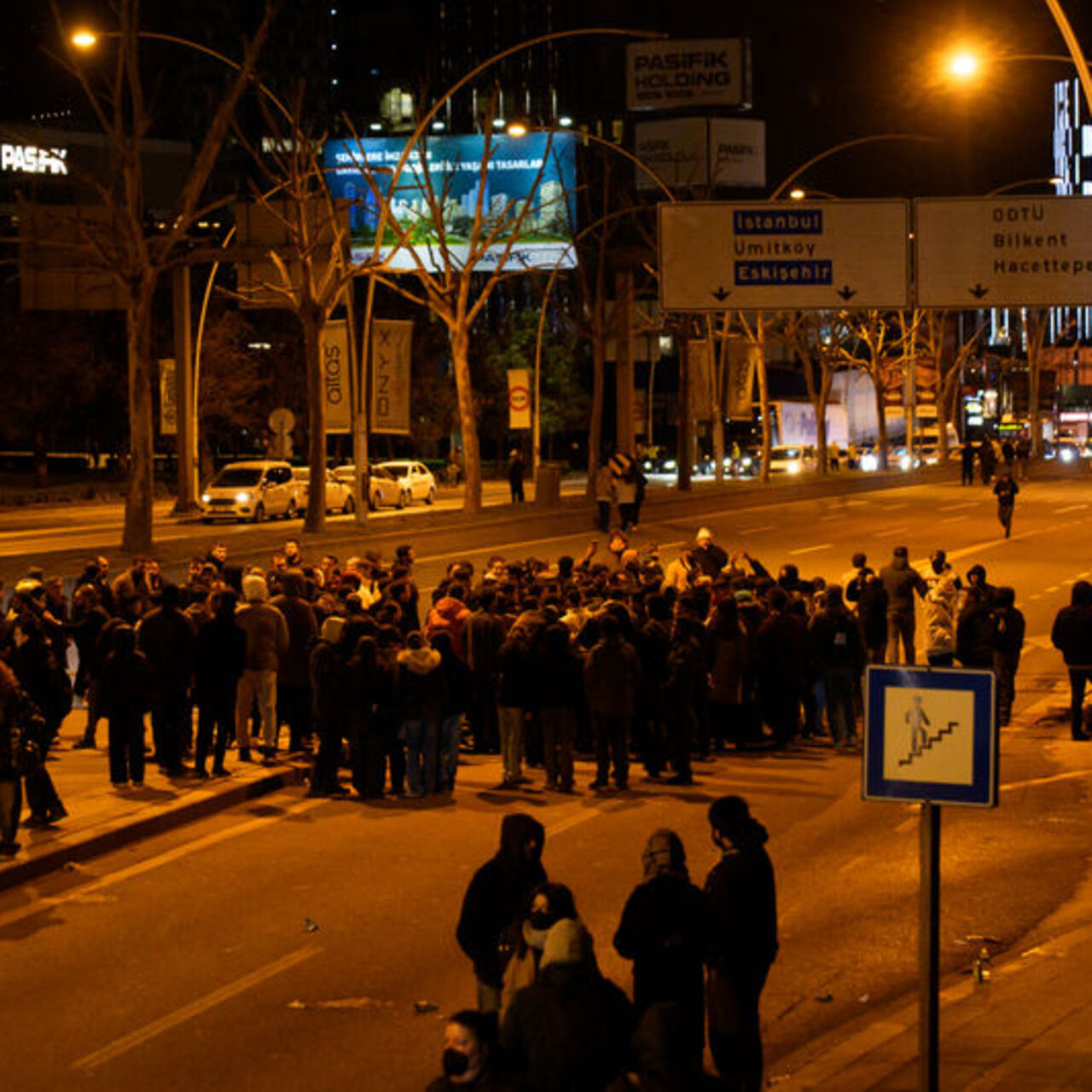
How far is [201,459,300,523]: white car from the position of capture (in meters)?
50.8

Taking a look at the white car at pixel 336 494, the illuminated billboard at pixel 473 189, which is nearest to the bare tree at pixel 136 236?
the white car at pixel 336 494

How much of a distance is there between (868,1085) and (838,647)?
30.5ft

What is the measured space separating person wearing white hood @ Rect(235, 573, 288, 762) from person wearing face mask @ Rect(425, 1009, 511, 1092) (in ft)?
33.2

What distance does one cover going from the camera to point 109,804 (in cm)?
1379

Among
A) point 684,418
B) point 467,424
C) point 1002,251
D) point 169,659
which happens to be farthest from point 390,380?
point 169,659

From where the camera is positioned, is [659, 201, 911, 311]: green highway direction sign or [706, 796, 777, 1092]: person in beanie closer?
[706, 796, 777, 1092]: person in beanie

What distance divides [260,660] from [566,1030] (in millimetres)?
10112

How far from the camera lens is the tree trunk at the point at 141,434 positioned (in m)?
36.4

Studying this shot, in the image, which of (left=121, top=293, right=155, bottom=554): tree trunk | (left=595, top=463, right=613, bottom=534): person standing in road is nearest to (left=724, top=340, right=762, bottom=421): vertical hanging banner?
(left=595, top=463, right=613, bottom=534): person standing in road

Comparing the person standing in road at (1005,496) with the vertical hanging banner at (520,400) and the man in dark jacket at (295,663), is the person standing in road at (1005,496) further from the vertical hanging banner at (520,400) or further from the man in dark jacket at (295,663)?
the man in dark jacket at (295,663)

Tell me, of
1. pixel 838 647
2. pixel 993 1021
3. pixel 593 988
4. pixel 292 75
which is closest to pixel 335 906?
pixel 993 1021

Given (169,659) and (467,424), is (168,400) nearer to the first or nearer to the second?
(467,424)

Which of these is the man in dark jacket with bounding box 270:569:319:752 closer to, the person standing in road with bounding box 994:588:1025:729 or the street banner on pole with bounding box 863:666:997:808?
the person standing in road with bounding box 994:588:1025:729

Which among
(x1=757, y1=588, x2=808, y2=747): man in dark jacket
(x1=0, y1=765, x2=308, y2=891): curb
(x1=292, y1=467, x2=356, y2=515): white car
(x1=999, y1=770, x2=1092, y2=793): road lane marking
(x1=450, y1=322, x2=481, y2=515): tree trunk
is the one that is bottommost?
(x1=999, y1=770, x2=1092, y2=793): road lane marking
